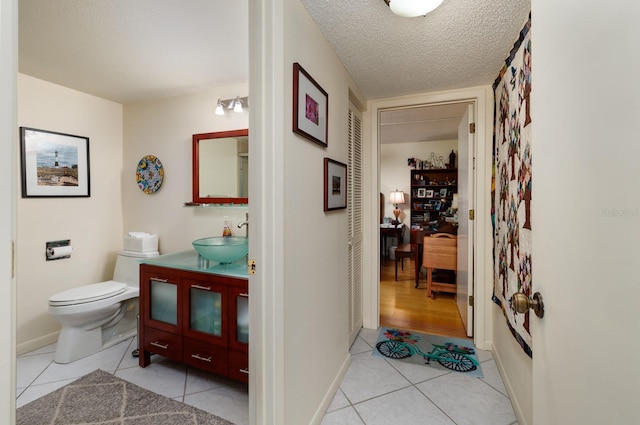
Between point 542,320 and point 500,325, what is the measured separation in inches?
62.9

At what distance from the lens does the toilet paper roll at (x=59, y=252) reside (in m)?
2.52

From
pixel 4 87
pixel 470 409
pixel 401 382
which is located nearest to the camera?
pixel 4 87

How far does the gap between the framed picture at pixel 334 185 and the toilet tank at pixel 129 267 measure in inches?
76.6

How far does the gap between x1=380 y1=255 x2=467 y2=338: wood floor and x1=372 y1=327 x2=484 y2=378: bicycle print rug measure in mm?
156

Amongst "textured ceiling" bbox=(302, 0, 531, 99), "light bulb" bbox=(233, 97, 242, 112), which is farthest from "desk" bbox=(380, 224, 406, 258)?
"light bulb" bbox=(233, 97, 242, 112)

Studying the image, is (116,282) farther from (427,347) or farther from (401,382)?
(427,347)

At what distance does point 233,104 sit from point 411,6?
65.0 inches

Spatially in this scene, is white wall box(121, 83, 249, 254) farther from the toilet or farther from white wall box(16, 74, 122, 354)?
the toilet

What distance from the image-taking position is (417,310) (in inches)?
130

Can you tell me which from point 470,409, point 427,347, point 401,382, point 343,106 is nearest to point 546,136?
point 343,106

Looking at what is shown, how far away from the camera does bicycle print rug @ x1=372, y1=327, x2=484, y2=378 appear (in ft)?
7.18

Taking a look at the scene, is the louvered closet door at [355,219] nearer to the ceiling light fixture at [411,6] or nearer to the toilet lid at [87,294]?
the ceiling light fixture at [411,6]

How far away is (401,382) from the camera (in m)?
2.00

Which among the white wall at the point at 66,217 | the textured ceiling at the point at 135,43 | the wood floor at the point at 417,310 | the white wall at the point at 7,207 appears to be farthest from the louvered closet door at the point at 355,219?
the white wall at the point at 66,217
